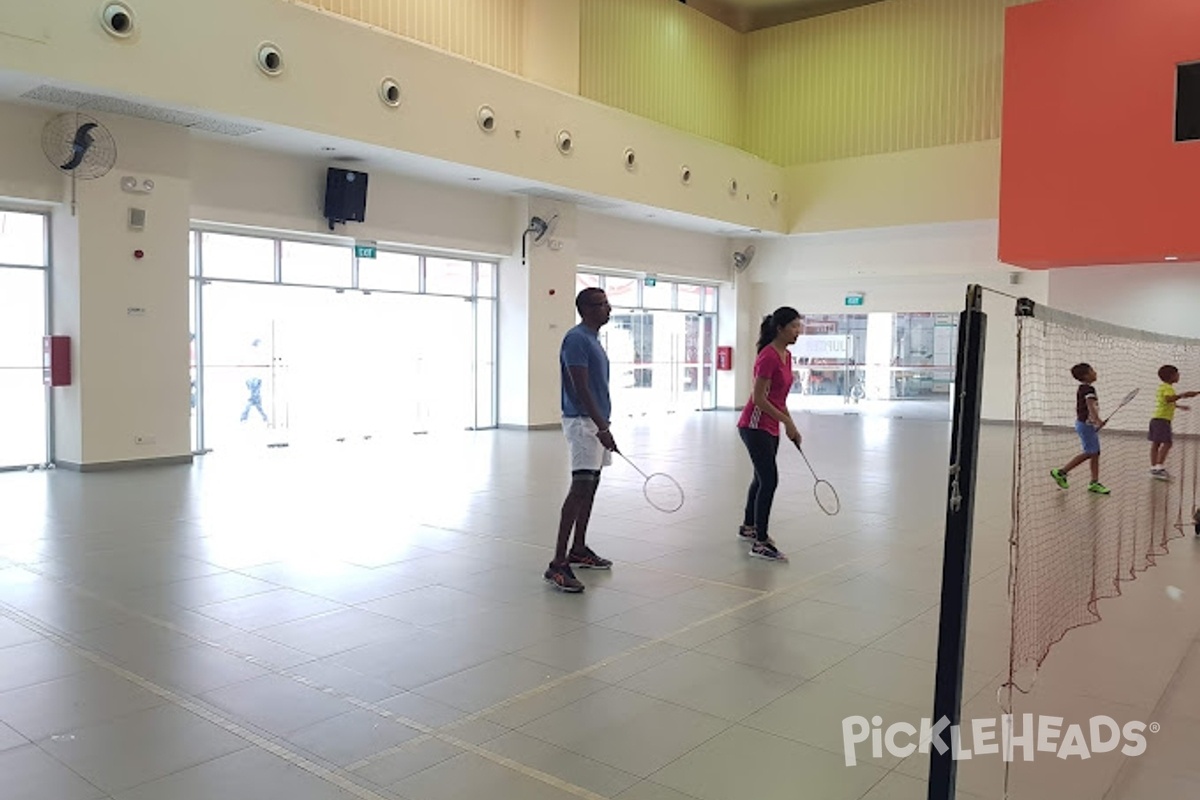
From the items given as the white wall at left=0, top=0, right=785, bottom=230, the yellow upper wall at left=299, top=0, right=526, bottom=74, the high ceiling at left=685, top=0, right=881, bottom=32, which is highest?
the high ceiling at left=685, top=0, right=881, bottom=32

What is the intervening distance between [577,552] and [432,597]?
1.26m

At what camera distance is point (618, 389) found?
2275 cm

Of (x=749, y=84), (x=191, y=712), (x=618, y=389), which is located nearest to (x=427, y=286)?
(x=618, y=389)

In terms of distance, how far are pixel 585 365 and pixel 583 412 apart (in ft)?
1.07

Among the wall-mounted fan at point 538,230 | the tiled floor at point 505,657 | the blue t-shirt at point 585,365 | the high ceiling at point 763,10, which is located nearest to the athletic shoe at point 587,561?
the tiled floor at point 505,657

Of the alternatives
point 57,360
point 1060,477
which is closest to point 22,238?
point 57,360

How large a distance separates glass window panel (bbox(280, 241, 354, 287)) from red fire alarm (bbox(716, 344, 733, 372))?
11350mm

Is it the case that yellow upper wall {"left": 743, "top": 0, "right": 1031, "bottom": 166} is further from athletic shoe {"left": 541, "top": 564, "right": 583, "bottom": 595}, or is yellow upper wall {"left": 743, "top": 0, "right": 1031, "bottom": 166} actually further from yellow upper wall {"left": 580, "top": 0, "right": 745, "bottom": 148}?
athletic shoe {"left": 541, "top": 564, "right": 583, "bottom": 595}

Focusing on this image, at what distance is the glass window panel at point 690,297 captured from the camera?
23906 millimetres

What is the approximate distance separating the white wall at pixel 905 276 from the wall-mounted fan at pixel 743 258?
0.23m

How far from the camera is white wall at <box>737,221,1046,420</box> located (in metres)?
20.8

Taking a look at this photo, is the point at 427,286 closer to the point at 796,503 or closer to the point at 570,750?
the point at 796,503

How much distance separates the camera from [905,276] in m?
22.1

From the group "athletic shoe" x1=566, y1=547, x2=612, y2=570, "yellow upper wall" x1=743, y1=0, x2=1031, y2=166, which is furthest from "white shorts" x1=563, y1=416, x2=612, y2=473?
"yellow upper wall" x1=743, y1=0, x2=1031, y2=166
